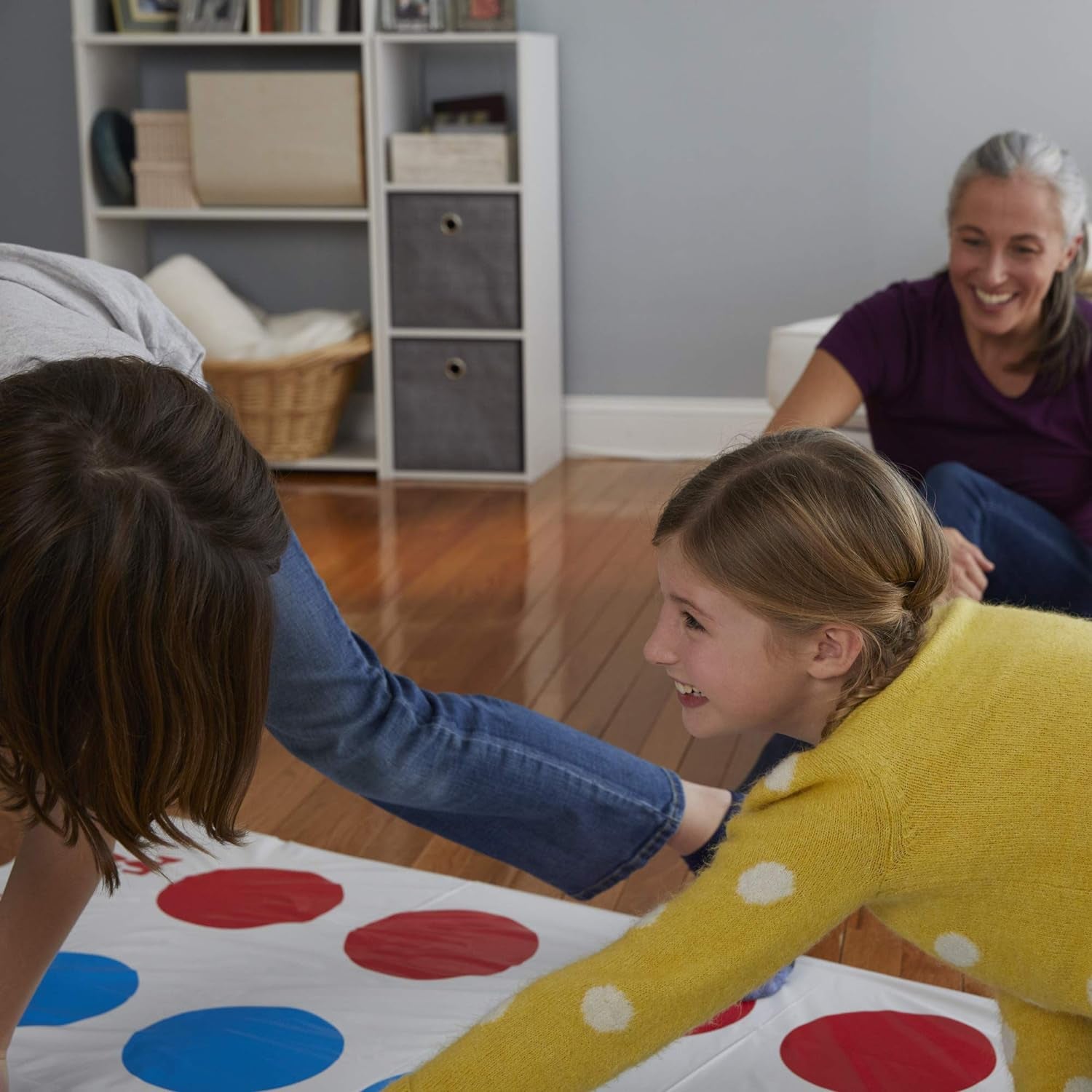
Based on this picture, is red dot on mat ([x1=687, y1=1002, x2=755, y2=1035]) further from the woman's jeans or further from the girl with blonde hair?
the woman's jeans

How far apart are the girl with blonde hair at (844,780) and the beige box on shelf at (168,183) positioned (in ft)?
10.4

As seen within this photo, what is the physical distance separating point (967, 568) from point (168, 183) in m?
2.80

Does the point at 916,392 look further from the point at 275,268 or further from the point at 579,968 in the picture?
the point at 275,268

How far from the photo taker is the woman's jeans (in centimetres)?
186

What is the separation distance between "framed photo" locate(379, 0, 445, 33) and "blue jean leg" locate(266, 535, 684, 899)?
2.73 m

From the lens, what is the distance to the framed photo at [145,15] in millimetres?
3824

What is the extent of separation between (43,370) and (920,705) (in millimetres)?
589

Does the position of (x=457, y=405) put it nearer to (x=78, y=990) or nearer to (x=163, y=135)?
(x=163, y=135)

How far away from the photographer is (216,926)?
5.08 feet

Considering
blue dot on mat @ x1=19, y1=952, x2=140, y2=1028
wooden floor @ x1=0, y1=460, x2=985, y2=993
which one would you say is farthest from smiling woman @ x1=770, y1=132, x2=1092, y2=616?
blue dot on mat @ x1=19, y1=952, x2=140, y2=1028

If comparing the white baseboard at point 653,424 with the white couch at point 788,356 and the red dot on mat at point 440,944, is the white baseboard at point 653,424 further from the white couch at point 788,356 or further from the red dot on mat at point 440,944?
the red dot on mat at point 440,944

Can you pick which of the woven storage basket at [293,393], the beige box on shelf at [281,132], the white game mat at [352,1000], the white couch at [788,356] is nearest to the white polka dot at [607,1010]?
the white game mat at [352,1000]

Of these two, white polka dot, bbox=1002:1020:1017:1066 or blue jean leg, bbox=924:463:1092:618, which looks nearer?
white polka dot, bbox=1002:1020:1017:1066

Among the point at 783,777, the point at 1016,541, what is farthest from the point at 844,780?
the point at 1016,541
